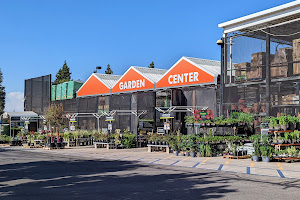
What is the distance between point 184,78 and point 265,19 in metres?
12.1

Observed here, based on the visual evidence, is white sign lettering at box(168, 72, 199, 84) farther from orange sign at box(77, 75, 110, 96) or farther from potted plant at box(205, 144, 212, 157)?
potted plant at box(205, 144, 212, 157)

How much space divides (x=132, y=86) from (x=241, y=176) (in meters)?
29.1

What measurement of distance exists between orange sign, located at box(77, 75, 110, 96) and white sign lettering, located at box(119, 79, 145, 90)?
279 cm

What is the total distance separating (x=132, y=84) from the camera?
4150cm

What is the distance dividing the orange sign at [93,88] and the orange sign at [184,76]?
986 cm

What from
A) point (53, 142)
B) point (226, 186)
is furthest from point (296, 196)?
point (53, 142)

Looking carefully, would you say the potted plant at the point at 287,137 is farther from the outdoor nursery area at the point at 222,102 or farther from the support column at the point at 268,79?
the support column at the point at 268,79

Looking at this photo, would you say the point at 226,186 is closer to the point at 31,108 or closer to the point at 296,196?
the point at 296,196

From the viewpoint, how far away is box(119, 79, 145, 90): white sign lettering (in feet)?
132

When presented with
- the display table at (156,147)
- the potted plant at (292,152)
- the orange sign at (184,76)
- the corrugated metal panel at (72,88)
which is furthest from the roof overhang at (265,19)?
the corrugated metal panel at (72,88)

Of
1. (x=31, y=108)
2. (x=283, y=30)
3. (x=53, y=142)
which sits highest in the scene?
(x=283, y=30)

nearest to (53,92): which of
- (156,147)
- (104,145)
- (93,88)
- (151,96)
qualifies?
(93,88)

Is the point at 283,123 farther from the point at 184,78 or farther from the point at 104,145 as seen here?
the point at 184,78

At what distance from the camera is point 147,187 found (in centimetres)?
1083
